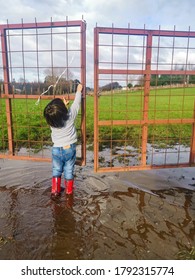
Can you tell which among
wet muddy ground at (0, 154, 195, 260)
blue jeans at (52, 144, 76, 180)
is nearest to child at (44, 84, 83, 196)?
blue jeans at (52, 144, 76, 180)

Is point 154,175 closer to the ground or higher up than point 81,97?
closer to the ground

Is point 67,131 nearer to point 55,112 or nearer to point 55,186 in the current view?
point 55,112

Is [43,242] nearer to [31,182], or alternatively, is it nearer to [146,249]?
[146,249]

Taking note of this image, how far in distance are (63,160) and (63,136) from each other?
0.49 meters

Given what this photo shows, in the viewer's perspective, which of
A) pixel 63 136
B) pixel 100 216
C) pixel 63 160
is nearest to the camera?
pixel 100 216

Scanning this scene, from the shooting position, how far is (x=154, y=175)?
5762mm

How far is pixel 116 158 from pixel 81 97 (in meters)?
2.65

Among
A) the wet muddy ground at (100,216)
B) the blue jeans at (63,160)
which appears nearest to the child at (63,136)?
the blue jeans at (63,160)

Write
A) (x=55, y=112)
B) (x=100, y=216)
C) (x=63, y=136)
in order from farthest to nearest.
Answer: (x=63, y=136), (x=55, y=112), (x=100, y=216)

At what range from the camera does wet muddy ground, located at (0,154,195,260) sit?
321 centimetres

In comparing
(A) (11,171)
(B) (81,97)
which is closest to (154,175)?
(B) (81,97)

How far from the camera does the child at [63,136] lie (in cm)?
427

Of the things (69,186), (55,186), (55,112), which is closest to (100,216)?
(69,186)

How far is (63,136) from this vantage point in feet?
14.9
